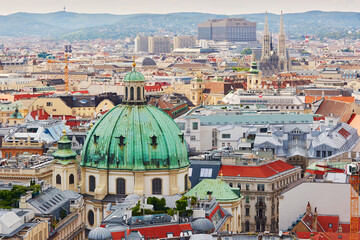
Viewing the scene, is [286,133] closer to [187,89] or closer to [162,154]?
[162,154]

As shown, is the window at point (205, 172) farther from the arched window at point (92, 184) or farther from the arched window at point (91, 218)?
the arched window at point (91, 218)

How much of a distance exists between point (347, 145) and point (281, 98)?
1617 inches

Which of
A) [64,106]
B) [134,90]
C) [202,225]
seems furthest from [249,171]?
[64,106]

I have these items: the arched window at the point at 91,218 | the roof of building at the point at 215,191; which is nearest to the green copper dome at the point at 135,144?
the roof of building at the point at 215,191

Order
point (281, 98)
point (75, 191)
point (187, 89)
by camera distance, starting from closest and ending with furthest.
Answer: point (75, 191)
point (281, 98)
point (187, 89)

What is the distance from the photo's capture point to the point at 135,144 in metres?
67.1

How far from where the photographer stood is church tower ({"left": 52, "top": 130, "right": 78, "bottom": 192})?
69750mm

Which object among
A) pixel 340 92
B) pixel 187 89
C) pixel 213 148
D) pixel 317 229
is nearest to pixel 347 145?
pixel 213 148

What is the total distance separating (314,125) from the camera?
10131 cm

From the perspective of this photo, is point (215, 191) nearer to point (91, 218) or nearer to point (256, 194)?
point (91, 218)

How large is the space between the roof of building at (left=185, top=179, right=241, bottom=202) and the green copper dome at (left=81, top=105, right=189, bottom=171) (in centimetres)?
215

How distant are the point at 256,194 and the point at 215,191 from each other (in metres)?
10.5

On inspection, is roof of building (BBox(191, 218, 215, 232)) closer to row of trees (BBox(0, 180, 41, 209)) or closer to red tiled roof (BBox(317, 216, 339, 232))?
red tiled roof (BBox(317, 216, 339, 232))

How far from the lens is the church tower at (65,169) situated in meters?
69.8
